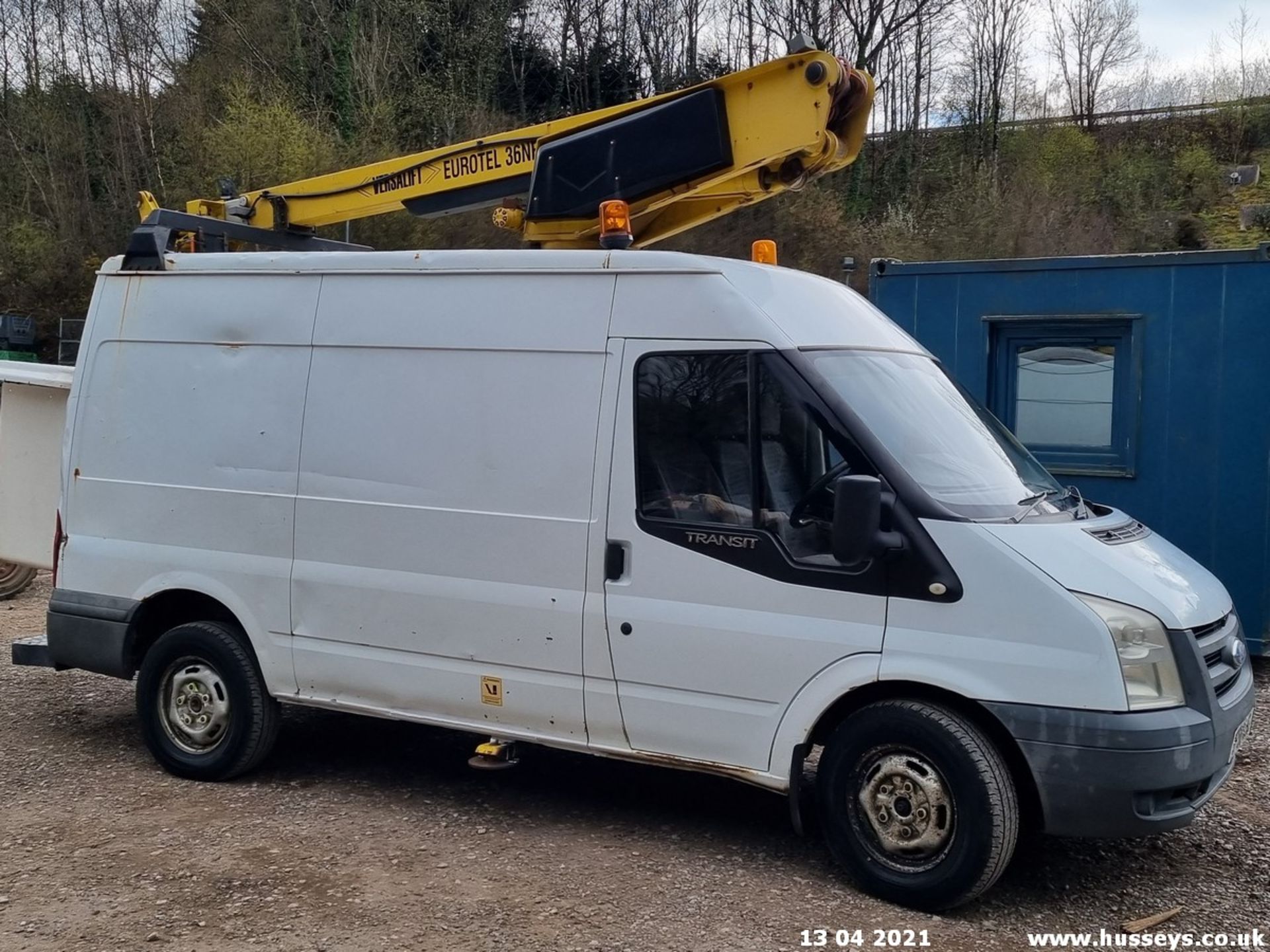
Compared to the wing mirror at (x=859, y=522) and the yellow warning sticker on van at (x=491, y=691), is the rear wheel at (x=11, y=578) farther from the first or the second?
the wing mirror at (x=859, y=522)

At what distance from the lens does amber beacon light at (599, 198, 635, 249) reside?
17.9 ft

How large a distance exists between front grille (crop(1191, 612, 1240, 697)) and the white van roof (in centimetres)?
166

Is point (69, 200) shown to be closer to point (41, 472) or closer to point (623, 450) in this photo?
point (41, 472)

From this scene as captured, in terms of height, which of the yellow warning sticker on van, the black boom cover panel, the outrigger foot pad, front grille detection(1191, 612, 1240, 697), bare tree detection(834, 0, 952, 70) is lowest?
the outrigger foot pad

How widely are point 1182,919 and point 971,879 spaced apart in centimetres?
83

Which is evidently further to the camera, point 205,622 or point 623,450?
point 205,622

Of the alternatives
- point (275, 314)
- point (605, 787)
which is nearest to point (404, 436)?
point (275, 314)

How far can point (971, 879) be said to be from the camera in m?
4.25

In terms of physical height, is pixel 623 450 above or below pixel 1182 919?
above

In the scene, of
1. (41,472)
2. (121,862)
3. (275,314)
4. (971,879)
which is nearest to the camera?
(971,879)

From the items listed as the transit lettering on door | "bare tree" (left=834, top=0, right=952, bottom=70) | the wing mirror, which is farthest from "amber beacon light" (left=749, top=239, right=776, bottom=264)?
"bare tree" (left=834, top=0, right=952, bottom=70)

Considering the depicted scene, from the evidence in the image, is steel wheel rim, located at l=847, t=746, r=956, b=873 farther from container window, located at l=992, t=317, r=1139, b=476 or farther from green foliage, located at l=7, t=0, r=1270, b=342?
green foliage, located at l=7, t=0, r=1270, b=342

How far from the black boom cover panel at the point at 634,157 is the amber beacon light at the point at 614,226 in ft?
2.20

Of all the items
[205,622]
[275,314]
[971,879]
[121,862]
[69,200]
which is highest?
[69,200]
